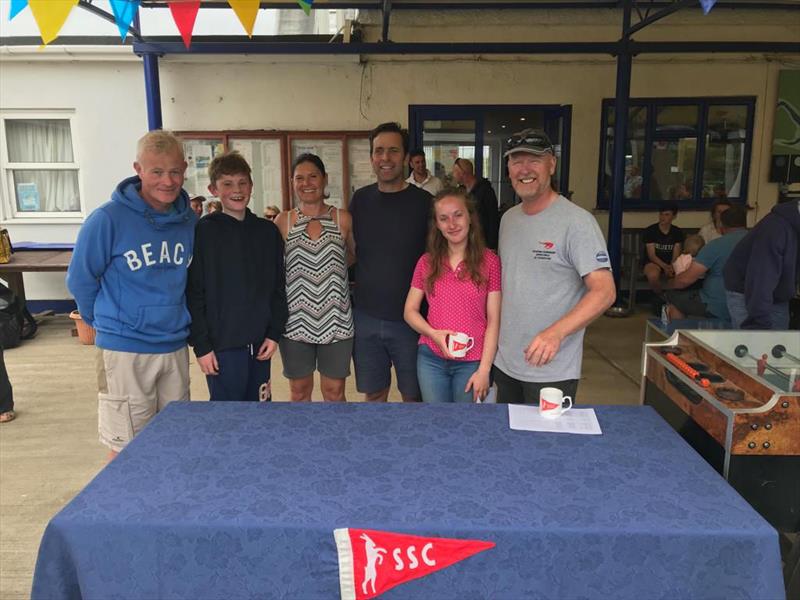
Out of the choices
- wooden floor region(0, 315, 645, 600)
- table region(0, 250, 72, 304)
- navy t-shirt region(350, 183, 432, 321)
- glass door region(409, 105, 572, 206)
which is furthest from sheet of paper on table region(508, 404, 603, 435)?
glass door region(409, 105, 572, 206)

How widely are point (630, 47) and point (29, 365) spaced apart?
21.6 feet

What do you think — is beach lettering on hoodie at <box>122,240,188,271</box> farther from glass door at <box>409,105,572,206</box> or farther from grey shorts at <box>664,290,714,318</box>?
glass door at <box>409,105,572,206</box>

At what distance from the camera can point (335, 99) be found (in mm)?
7387

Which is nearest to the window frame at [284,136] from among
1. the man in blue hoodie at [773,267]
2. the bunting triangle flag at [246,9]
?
the bunting triangle flag at [246,9]

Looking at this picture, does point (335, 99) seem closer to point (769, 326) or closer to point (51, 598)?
point (769, 326)

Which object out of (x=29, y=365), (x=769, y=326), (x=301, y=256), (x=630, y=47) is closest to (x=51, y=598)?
(x=301, y=256)

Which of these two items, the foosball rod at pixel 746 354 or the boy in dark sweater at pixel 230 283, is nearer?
the foosball rod at pixel 746 354

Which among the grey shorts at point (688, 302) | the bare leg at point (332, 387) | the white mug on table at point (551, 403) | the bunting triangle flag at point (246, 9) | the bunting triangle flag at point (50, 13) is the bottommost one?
the bare leg at point (332, 387)

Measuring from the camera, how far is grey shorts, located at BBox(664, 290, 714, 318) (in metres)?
4.41

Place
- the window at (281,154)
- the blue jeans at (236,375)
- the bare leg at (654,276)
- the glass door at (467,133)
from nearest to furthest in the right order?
the blue jeans at (236,375) < the bare leg at (654,276) < the window at (281,154) < the glass door at (467,133)

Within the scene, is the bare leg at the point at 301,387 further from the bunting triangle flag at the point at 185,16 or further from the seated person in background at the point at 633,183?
the seated person in background at the point at 633,183

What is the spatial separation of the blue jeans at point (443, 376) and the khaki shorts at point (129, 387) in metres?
0.99

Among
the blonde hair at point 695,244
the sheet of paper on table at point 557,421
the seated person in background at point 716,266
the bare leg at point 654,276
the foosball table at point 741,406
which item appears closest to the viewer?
the foosball table at point 741,406

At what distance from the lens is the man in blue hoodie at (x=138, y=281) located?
7.32 ft
